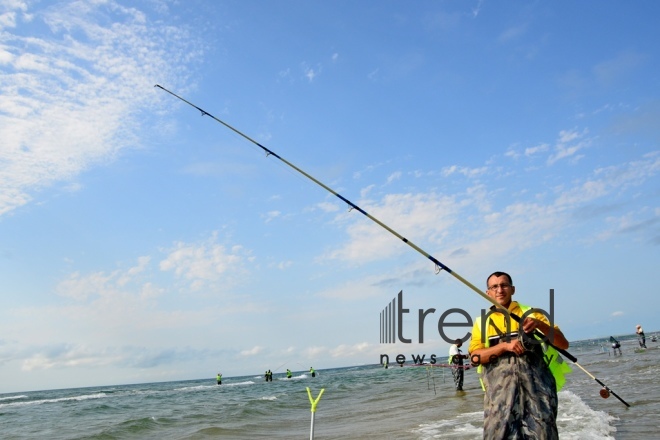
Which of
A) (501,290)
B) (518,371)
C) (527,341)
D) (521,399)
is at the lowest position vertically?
(521,399)

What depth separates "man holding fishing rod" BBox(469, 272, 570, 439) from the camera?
150 inches

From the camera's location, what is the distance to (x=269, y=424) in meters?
16.1

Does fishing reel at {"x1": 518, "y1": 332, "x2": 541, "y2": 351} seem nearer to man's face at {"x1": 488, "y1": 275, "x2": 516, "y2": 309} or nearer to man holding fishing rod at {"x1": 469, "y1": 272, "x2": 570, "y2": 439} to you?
man holding fishing rod at {"x1": 469, "y1": 272, "x2": 570, "y2": 439}

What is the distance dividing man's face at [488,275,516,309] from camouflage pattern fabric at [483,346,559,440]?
434 millimetres

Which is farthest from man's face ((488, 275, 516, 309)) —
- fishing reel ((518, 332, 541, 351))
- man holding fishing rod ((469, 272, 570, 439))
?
fishing reel ((518, 332, 541, 351))

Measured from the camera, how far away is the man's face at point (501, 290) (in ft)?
13.9

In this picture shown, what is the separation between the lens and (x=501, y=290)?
4262mm

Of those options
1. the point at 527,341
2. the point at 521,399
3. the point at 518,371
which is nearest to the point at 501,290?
the point at 527,341

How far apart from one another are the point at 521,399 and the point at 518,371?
188mm

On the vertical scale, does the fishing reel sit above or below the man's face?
below

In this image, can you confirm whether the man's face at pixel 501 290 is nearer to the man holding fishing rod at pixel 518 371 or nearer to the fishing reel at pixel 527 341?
the man holding fishing rod at pixel 518 371

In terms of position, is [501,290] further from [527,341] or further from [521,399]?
[521,399]

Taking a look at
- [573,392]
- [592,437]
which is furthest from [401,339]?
[573,392]

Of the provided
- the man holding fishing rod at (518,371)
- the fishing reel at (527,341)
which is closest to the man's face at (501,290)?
the man holding fishing rod at (518,371)
